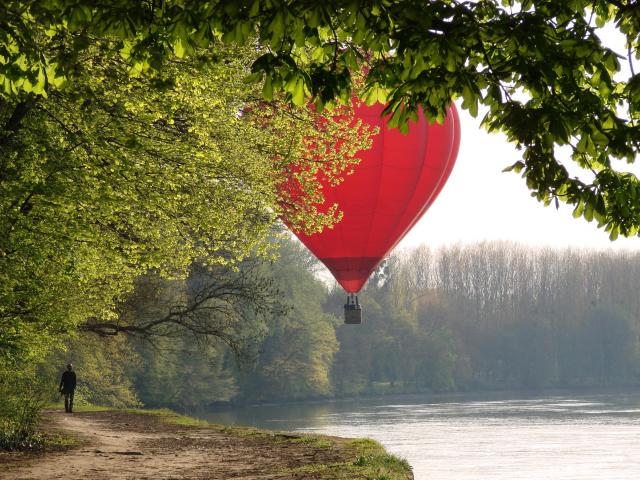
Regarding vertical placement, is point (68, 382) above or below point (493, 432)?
above

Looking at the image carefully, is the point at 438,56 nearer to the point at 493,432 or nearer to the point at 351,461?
the point at 351,461

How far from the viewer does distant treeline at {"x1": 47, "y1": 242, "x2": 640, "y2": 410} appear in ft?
202

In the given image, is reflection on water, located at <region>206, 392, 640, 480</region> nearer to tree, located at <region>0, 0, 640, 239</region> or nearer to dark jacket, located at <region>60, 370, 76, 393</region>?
dark jacket, located at <region>60, 370, 76, 393</region>

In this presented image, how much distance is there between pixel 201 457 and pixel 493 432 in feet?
82.2

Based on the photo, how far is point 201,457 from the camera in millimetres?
15719

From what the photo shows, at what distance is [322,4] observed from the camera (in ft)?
20.0

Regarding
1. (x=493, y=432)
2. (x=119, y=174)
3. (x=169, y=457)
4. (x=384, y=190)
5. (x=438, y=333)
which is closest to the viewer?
(x=119, y=174)

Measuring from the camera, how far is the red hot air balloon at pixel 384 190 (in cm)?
2238

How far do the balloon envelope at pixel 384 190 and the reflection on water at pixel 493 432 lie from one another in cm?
583

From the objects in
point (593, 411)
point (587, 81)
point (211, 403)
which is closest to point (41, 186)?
point (587, 81)

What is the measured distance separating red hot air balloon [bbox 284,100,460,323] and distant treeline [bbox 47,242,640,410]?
2780cm

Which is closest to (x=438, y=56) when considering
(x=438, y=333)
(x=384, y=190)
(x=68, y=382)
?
(x=384, y=190)

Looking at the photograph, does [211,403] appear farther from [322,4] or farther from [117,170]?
[322,4]

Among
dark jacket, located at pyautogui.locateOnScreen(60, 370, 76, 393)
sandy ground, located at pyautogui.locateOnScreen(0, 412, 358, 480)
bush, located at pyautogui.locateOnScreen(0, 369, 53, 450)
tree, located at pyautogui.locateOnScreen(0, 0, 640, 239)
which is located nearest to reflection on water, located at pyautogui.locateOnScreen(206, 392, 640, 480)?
sandy ground, located at pyautogui.locateOnScreen(0, 412, 358, 480)
